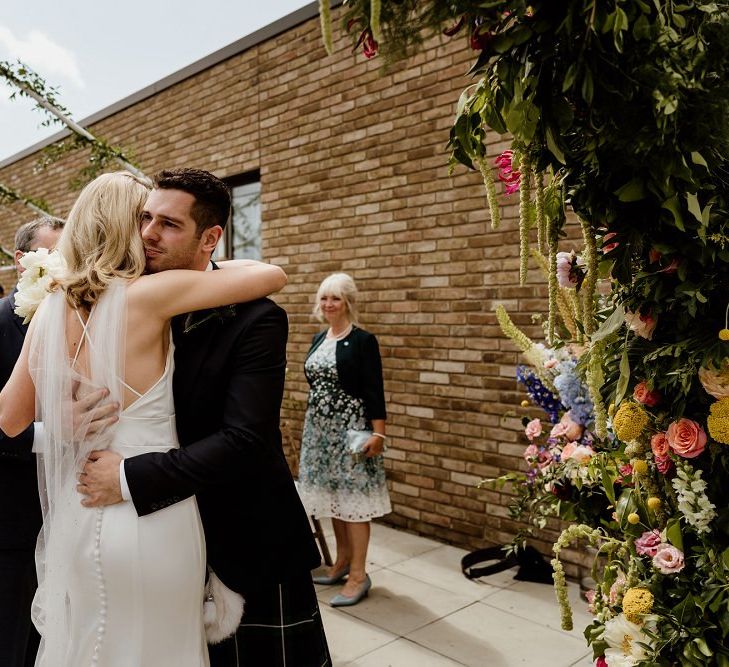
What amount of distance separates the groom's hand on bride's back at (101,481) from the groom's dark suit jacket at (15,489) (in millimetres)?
742

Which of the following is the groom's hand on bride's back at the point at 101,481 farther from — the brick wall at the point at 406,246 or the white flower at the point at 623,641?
the brick wall at the point at 406,246

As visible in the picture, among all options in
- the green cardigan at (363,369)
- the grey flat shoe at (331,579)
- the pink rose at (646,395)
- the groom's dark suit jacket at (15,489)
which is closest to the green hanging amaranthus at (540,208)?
the pink rose at (646,395)

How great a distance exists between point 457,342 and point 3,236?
10404 mm

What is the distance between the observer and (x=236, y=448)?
183cm

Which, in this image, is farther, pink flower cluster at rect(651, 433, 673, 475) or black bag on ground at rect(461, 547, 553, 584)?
black bag on ground at rect(461, 547, 553, 584)

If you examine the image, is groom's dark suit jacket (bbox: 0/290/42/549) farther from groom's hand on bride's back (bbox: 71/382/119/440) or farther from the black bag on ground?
Result: the black bag on ground

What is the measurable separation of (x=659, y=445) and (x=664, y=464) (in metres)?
0.05

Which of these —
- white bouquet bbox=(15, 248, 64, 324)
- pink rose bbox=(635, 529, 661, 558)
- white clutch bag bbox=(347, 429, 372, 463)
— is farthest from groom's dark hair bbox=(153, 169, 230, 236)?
white clutch bag bbox=(347, 429, 372, 463)

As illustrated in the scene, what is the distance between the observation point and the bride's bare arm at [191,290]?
1.79 m

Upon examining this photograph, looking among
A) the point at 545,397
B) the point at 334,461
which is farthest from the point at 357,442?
the point at 545,397

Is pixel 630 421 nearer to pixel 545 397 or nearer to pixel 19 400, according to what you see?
pixel 545 397

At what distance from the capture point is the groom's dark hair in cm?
193

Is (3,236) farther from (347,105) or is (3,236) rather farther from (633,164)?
(633,164)

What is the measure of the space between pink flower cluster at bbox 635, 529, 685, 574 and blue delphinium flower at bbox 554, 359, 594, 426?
0.74 meters
